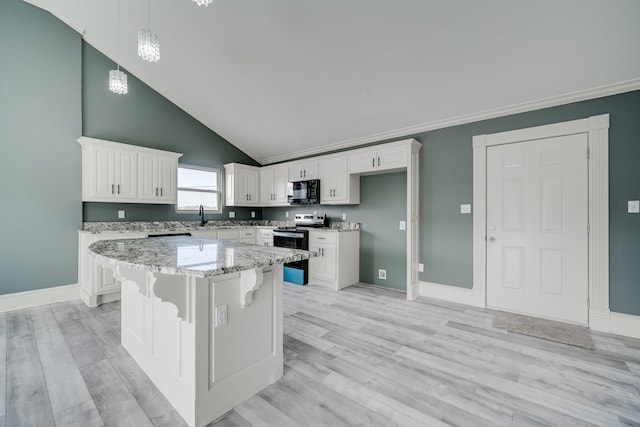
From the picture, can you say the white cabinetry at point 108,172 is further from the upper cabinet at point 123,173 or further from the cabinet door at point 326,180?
the cabinet door at point 326,180

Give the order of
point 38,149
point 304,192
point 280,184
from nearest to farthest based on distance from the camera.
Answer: point 38,149
point 304,192
point 280,184

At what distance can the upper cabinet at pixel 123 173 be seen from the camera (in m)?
3.75

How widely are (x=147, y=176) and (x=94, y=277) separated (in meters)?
1.60

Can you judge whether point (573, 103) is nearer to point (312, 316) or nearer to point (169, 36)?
point (312, 316)

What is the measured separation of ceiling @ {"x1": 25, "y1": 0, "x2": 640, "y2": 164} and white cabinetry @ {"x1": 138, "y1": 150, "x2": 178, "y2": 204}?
1232 millimetres

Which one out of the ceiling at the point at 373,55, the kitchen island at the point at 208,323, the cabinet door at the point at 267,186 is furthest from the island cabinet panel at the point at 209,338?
the cabinet door at the point at 267,186

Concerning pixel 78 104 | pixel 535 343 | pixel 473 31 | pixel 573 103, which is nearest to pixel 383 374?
pixel 535 343

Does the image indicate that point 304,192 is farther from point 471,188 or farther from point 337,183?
point 471,188

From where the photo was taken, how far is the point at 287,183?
5.32m

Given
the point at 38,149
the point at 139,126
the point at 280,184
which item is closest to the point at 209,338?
the point at 38,149

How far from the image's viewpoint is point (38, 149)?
3557 mm

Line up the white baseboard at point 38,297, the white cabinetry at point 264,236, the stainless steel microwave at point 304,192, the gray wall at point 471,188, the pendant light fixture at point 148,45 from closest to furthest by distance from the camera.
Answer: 1. the pendant light fixture at point 148,45
2. the gray wall at point 471,188
3. the white baseboard at point 38,297
4. the stainless steel microwave at point 304,192
5. the white cabinetry at point 264,236

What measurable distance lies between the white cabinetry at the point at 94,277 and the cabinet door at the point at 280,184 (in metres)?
2.57

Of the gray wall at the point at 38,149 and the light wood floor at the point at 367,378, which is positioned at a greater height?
the gray wall at the point at 38,149
